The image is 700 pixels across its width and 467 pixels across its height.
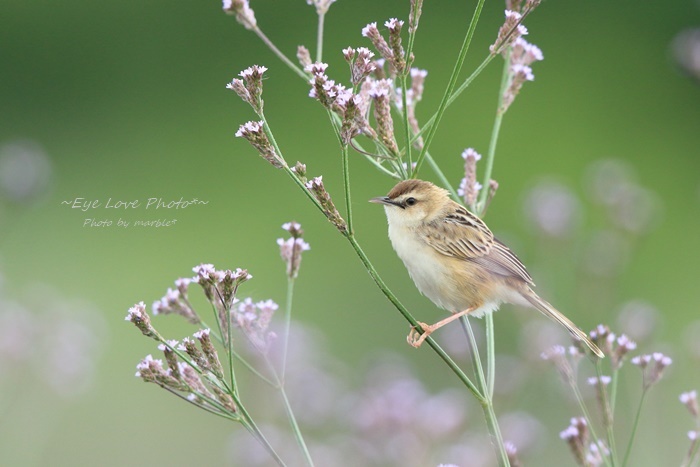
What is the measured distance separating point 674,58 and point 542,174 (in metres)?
4.02

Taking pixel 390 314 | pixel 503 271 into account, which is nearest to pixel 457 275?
pixel 503 271

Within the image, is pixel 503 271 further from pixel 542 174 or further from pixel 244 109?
pixel 244 109

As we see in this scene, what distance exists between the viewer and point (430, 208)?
3.09 metres

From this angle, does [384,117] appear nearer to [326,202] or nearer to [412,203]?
[326,202]

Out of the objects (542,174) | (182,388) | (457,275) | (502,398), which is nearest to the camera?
(182,388)

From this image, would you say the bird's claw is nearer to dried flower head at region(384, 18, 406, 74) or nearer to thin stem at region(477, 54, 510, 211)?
thin stem at region(477, 54, 510, 211)

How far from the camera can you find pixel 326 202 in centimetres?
214

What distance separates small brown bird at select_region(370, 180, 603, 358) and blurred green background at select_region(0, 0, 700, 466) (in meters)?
2.44

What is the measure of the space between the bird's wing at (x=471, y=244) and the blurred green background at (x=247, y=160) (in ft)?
7.92

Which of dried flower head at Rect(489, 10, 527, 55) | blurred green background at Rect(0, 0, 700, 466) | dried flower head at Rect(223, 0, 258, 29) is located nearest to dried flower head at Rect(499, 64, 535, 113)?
dried flower head at Rect(489, 10, 527, 55)

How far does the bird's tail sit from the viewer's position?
2.53 meters

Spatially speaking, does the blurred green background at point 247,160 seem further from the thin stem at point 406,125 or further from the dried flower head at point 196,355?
the dried flower head at point 196,355

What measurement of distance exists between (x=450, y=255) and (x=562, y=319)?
1.44ft

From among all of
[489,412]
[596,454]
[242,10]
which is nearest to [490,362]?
[489,412]
